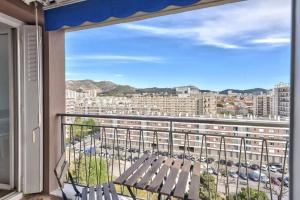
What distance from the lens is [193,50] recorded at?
313 centimetres

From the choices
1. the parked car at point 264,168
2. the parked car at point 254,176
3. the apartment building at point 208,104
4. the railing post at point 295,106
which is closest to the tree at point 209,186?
the parked car at point 254,176

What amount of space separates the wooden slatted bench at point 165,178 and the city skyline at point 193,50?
Result: 1.03 meters

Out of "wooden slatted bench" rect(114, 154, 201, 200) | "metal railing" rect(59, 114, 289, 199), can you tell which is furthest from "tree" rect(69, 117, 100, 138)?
"wooden slatted bench" rect(114, 154, 201, 200)

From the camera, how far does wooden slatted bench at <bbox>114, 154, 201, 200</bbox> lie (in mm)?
1631

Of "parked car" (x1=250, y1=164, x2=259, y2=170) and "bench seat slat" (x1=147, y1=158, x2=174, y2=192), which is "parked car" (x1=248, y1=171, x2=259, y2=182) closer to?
"parked car" (x1=250, y1=164, x2=259, y2=170)

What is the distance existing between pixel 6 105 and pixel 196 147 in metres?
2.40

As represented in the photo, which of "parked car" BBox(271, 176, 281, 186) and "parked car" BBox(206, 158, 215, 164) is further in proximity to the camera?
"parked car" BBox(206, 158, 215, 164)

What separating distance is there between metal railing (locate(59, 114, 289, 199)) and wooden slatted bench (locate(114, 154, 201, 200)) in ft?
1.68

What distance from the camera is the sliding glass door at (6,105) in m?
3.04

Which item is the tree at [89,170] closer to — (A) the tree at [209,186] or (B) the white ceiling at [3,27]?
(A) the tree at [209,186]

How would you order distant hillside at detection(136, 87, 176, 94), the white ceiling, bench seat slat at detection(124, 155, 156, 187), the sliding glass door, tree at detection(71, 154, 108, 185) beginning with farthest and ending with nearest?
tree at detection(71, 154, 108, 185) → the sliding glass door → the white ceiling → distant hillside at detection(136, 87, 176, 94) → bench seat slat at detection(124, 155, 156, 187)

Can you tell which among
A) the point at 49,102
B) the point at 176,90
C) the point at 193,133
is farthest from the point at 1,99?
the point at 193,133

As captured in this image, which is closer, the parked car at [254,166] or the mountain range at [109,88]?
the parked car at [254,166]

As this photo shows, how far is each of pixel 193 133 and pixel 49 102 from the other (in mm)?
1837
